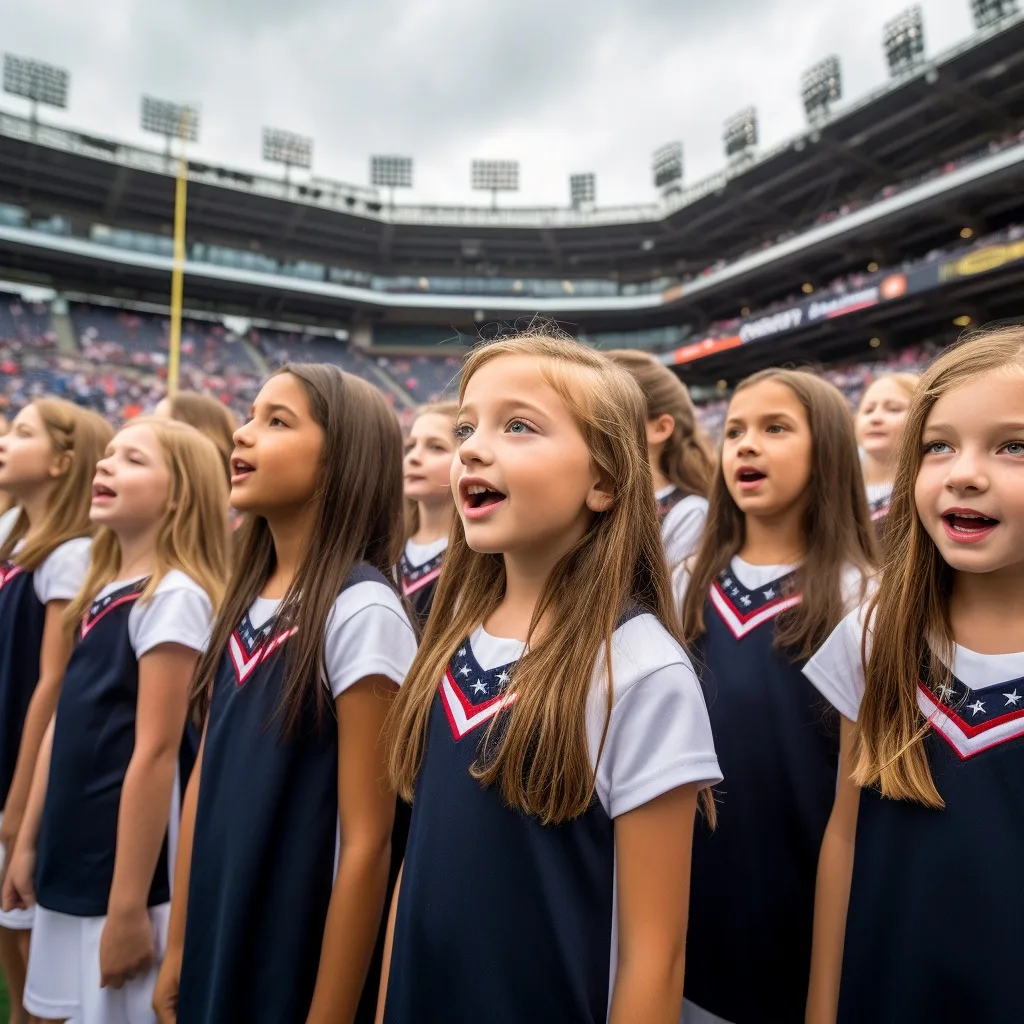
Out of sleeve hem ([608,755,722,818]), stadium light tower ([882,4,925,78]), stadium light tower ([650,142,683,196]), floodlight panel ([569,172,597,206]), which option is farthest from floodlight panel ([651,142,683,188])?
sleeve hem ([608,755,722,818])

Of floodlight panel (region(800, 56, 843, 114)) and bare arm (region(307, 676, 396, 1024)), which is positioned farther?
floodlight panel (region(800, 56, 843, 114))

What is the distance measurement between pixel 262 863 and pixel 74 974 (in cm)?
91

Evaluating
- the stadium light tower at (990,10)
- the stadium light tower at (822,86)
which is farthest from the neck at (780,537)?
the stadium light tower at (822,86)

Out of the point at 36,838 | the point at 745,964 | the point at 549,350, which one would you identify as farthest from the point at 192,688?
the point at 745,964

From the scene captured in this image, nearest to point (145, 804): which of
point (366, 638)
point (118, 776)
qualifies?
point (118, 776)

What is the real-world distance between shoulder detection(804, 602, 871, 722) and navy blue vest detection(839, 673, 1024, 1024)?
0.14 m

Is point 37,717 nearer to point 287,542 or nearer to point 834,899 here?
point 287,542

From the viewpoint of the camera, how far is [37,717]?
2.24m

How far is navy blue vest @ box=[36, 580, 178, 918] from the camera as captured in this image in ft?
5.99

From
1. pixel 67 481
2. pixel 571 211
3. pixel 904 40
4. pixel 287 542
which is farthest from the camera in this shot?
pixel 571 211

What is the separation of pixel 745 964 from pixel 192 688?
55.9 inches

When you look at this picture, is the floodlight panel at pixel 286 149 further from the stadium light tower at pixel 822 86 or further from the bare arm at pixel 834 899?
the bare arm at pixel 834 899

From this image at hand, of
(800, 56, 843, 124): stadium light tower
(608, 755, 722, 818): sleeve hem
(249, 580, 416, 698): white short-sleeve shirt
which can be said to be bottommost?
(608, 755, 722, 818): sleeve hem

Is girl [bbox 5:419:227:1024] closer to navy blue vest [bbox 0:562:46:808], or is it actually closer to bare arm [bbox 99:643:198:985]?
bare arm [bbox 99:643:198:985]
